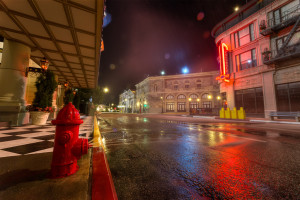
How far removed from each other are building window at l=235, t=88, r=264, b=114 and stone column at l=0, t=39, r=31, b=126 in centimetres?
2049

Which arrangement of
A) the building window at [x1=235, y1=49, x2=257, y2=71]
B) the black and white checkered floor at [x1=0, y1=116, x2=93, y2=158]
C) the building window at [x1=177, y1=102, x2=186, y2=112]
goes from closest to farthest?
1. the black and white checkered floor at [x1=0, y1=116, x2=93, y2=158]
2. the building window at [x1=235, y1=49, x2=257, y2=71]
3. the building window at [x1=177, y1=102, x2=186, y2=112]

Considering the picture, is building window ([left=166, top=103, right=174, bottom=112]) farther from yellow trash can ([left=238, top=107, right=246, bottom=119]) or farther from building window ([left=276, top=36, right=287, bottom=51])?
building window ([left=276, top=36, right=287, bottom=51])

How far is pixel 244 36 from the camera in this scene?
16453mm

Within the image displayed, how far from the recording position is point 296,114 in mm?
10367

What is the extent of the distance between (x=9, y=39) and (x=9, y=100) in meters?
2.65

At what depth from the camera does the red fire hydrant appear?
1.29 m

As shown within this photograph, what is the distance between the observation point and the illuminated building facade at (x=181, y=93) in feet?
109

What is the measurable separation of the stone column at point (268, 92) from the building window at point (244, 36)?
516cm

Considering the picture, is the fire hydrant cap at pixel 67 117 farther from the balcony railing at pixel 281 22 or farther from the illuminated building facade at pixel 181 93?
the illuminated building facade at pixel 181 93

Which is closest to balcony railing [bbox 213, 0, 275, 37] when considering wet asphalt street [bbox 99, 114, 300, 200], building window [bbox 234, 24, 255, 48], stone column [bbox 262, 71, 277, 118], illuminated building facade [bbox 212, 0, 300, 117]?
illuminated building facade [bbox 212, 0, 300, 117]

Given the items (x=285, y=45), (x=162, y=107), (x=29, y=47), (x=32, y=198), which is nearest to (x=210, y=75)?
(x=162, y=107)

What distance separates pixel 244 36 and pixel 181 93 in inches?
832

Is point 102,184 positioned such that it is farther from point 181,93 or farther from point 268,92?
point 181,93

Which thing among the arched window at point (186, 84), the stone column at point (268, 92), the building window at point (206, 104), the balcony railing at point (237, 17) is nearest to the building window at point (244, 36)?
the balcony railing at point (237, 17)
